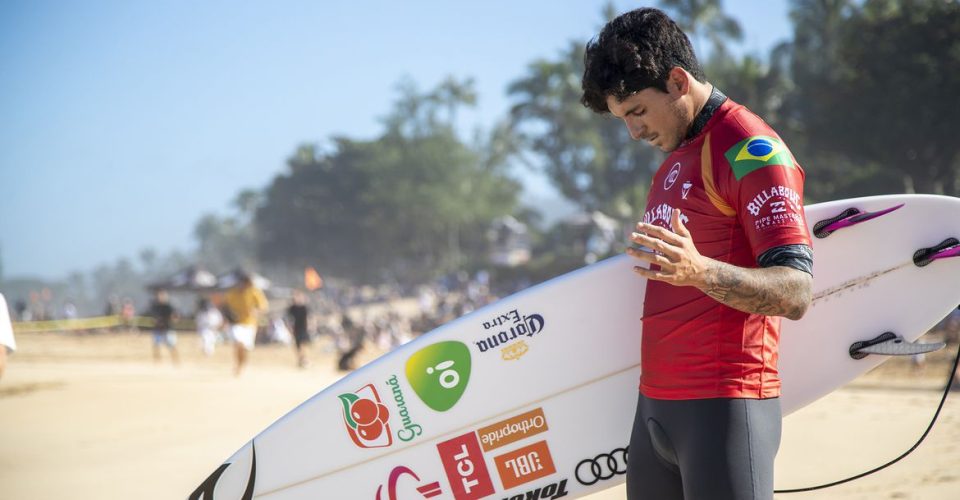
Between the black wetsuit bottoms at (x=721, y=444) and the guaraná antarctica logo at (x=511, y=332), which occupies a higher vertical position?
the guaraná antarctica logo at (x=511, y=332)

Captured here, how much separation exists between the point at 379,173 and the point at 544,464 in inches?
2592

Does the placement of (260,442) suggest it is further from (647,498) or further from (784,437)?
(784,437)

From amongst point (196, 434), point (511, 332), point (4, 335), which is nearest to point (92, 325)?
point (196, 434)

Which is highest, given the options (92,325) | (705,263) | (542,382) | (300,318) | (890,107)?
(92,325)

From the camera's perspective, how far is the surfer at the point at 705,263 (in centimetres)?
165

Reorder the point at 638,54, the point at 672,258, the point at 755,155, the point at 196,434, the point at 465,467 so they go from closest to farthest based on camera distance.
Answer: the point at 672,258, the point at 755,155, the point at 638,54, the point at 465,467, the point at 196,434

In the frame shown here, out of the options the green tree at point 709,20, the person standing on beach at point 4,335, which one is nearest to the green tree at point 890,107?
the green tree at point 709,20

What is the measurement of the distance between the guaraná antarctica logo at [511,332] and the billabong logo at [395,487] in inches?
25.1

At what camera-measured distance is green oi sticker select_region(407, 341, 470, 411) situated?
10.8 feet

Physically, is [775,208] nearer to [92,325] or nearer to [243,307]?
[243,307]

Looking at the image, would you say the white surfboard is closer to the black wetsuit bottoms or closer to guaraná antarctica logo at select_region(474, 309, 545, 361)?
guaraná antarctica logo at select_region(474, 309, 545, 361)

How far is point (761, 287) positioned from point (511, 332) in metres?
1.75

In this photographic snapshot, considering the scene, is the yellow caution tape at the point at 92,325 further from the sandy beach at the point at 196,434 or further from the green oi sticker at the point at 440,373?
the green oi sticker at the point at 440,373

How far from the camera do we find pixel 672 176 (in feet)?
6.54
